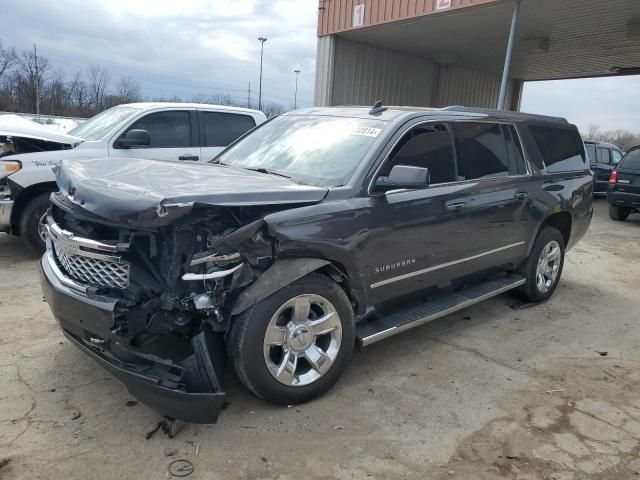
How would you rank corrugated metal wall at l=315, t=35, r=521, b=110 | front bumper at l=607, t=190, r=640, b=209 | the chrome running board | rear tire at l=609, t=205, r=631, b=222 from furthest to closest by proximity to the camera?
corrugated metal wall at l=315, t=35, r=521, b=110 < rear tire at l=609, t=205, r=631, b=222 < front bumper at l=607, t=190, r=640, b=209 < the chrome running board

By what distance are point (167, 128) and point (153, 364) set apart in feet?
17.1

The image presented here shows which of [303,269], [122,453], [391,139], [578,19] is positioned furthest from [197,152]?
[578,19]

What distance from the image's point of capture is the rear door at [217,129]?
7699 millimetres

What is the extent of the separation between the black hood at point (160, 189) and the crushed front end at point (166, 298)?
0.11m

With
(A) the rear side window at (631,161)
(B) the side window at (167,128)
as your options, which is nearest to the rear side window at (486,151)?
(B) the side window at (167,128)

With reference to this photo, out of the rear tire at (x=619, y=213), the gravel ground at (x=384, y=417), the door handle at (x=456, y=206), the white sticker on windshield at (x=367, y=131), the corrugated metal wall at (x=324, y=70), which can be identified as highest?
the corrugated metal wall at (x=324, y=70)

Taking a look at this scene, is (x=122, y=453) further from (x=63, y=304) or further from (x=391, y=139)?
(x=391, y=139)

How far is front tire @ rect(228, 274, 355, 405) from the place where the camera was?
3033 millimetres

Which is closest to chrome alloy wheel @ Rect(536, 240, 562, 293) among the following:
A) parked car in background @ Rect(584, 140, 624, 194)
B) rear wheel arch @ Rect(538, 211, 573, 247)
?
rear wheel arch @ Rect(538, 211, 573, 247)

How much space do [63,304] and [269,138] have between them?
7.37 feet

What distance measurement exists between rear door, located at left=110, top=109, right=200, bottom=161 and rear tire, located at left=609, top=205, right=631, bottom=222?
1043cm

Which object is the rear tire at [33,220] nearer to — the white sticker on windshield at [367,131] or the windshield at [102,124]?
the windshield at [102,124]

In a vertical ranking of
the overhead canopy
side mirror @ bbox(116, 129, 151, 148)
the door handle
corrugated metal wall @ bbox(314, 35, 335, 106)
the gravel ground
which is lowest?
the gravel ground

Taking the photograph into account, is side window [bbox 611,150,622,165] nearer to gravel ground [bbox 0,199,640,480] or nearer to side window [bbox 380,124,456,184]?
gravel ground [bbox 0,199,640,480]
